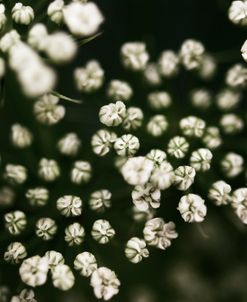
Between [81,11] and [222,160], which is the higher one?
[81,11]

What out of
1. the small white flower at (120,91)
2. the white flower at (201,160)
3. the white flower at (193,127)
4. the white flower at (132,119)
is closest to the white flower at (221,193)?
the white flower at (201,160)

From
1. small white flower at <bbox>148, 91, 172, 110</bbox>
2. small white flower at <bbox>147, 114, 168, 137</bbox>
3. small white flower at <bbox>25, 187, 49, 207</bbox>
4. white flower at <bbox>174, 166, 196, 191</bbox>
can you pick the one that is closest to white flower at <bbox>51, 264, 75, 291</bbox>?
small white flower at <bbox>25, 187, 49, 207</bbox>

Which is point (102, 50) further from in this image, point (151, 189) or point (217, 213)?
point (151, 189)

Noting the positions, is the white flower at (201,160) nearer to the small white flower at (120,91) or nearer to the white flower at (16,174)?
the small white flower at (120,91)

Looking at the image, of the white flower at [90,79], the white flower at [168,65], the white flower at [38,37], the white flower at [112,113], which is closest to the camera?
the white flower at [38,37]

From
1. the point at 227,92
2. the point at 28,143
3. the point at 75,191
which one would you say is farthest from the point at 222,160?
the point at 28,143

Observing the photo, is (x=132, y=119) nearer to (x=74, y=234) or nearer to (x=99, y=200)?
(x=99, y=200)

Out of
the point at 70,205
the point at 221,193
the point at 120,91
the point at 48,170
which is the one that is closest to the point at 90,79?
the point at 120,91
